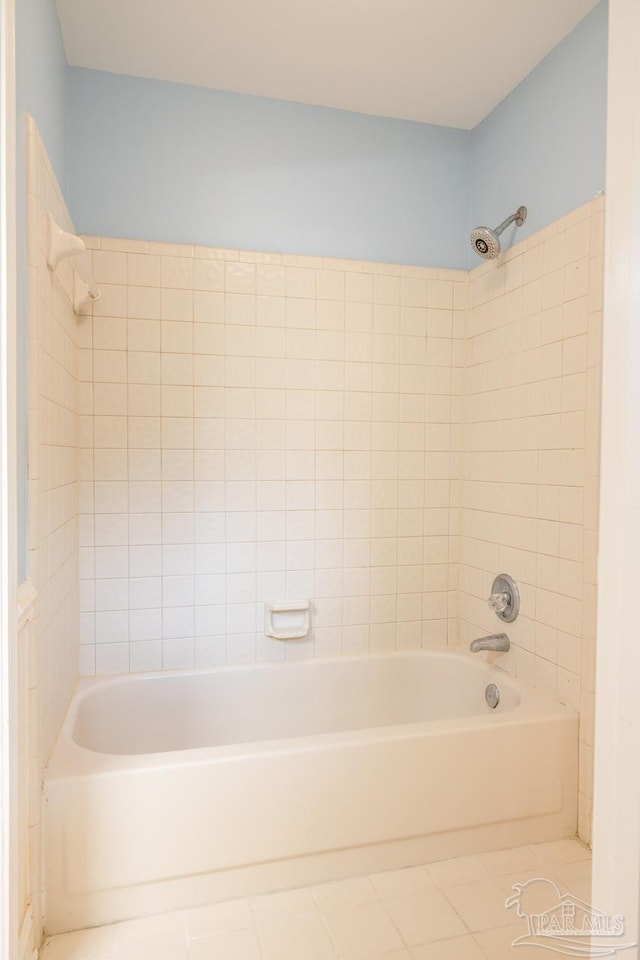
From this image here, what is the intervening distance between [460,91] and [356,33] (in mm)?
523

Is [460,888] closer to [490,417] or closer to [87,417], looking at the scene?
[490,417]

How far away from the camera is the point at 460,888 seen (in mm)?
1645

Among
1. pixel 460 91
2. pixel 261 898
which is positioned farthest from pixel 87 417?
pixel 460 91

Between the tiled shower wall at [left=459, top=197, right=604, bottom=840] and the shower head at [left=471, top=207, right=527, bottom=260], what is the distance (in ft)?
0.31

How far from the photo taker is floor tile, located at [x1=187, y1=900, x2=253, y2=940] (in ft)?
4.87

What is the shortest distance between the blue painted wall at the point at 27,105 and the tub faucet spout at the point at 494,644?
5.36 ft

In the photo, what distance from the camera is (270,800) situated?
63.6 inches

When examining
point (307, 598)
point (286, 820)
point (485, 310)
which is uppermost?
point (485, 310)

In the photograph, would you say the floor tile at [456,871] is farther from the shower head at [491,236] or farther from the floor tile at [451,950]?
the shower head at [491,236]

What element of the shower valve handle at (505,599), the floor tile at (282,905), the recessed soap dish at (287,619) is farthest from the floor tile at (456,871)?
the recessed soap dish at (287,619)

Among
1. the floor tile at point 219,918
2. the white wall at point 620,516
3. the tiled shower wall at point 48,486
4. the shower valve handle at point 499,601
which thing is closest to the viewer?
the white wall at point 620,516

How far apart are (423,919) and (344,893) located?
0.23m

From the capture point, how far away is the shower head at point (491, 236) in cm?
215

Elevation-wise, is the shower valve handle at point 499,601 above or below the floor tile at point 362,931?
above
